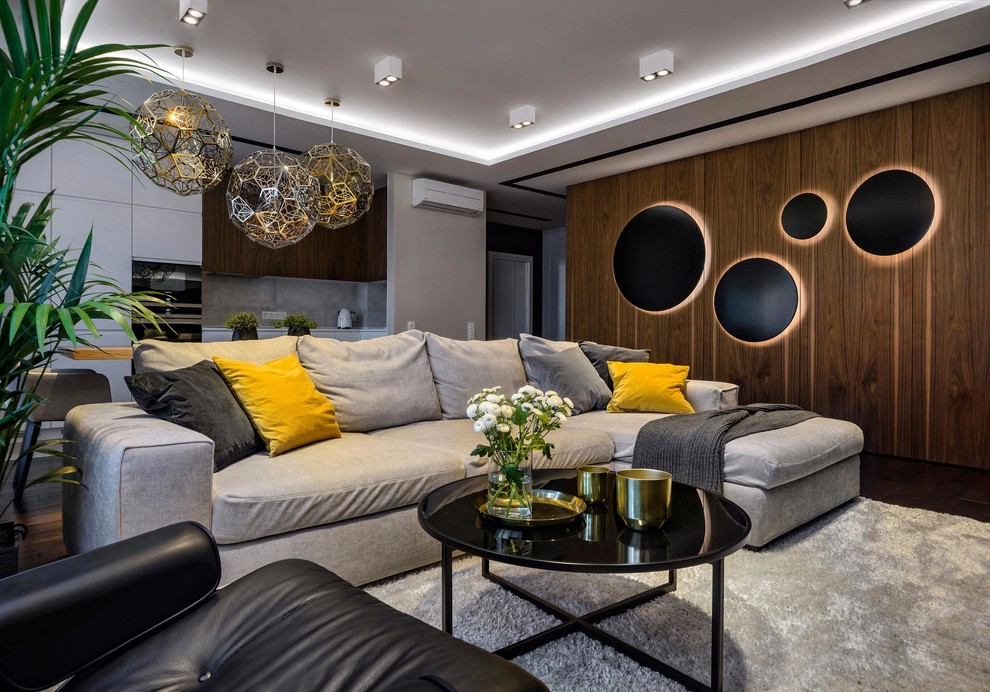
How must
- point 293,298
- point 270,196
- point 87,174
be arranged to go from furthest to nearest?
point 293,298 < point 87,174 < point 270,196

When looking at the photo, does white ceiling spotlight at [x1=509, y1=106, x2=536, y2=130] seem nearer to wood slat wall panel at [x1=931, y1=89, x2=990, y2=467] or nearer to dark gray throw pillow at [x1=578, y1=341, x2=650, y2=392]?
dark gray throw pillow at [x1=578, y1=341, x2=650, y2=392]

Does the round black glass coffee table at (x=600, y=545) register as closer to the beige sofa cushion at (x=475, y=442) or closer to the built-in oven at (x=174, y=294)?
the beige sofa cushion at (x=475, y=442)

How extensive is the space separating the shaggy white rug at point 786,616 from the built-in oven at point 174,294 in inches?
163

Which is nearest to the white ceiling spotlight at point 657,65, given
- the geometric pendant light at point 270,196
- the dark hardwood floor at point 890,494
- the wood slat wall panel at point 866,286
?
the wood slat wall panel at point 866,286

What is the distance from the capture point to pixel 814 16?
349 centimetres

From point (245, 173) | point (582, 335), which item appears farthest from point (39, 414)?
point (582, 335)

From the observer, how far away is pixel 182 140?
3205mm

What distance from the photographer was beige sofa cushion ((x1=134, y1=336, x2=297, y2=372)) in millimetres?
2385

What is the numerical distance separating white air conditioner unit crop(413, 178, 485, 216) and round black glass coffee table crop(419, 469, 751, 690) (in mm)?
4776

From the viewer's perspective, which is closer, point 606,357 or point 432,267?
point 606,357

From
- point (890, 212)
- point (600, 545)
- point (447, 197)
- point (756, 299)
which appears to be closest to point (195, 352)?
point (600, 545)

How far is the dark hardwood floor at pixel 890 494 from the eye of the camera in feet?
8.29

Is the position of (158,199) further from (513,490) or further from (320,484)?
(513,490)

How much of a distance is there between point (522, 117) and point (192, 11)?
2571mm
